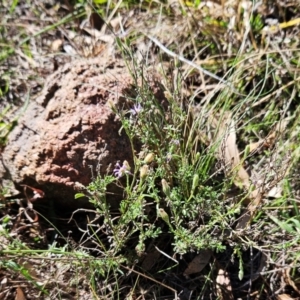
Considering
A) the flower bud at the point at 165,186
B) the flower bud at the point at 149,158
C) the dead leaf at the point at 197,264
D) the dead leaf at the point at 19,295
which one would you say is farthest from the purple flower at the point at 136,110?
the dead leaf at the point at 19,295

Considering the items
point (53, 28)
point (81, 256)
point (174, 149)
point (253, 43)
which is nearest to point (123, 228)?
point (81, 256)

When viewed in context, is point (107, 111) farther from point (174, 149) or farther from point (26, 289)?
point (26, 289)

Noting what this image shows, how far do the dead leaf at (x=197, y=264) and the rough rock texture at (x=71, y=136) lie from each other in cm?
43

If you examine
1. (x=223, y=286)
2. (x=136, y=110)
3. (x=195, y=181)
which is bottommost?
(x=223, y=286)

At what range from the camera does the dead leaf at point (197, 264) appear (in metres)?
2.15

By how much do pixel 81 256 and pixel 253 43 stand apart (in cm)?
124

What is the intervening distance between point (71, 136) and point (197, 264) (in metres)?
0.64

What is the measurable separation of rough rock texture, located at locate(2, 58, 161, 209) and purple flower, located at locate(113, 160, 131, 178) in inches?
1.6

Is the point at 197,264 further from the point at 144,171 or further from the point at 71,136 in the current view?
the point at 71,136

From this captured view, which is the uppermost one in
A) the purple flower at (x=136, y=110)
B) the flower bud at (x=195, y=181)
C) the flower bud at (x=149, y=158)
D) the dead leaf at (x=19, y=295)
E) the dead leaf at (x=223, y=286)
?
the purple flower at (x=136, y=110)

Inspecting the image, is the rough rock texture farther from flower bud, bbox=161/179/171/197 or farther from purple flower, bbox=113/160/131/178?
flower bud, bbox=161/179/171/197

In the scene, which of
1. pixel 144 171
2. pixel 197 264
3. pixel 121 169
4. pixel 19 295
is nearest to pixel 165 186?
pixel 144 171

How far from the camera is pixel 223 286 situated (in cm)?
214

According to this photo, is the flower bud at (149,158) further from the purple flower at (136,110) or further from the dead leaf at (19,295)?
the dead leaf at (19,295)
